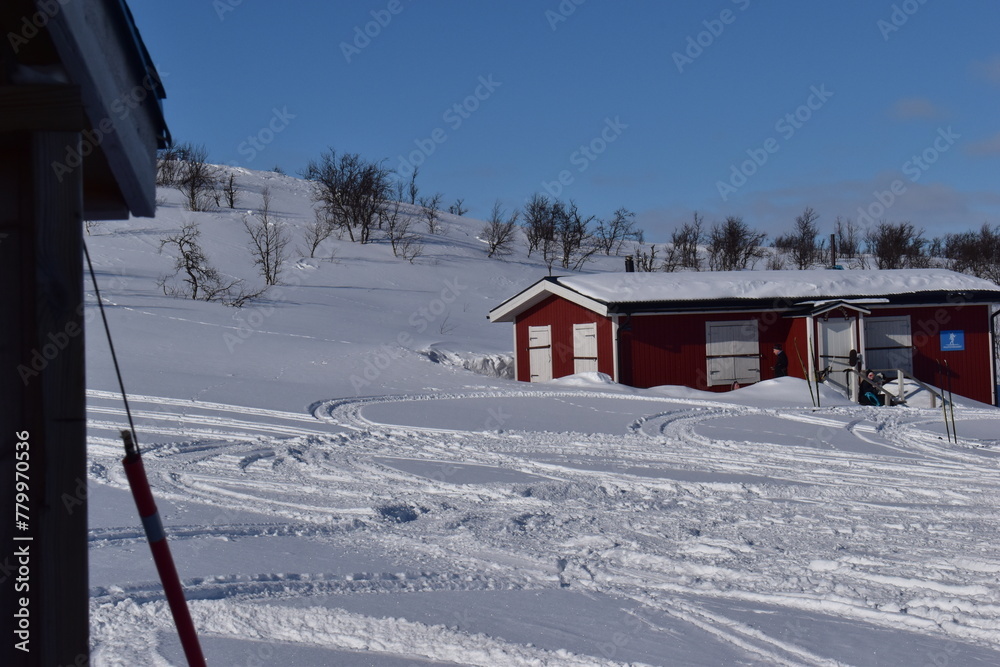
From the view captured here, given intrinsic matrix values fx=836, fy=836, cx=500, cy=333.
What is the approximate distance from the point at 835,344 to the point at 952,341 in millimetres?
4049

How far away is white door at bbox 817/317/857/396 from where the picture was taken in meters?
22.2

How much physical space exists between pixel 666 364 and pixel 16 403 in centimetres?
2165

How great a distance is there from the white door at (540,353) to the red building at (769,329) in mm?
592

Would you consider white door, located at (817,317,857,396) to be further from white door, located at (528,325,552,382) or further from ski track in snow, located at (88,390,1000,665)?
ski track in snow, located at (88,390,1000,665)

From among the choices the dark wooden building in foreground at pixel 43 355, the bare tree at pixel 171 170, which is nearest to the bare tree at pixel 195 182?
the bare tree at pixel 171 170

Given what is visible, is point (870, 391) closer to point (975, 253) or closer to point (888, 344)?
point (888, 344)

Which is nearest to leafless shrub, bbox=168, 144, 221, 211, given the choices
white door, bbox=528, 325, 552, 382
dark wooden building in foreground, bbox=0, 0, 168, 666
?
white door, bbox=528, 325, 552, 382

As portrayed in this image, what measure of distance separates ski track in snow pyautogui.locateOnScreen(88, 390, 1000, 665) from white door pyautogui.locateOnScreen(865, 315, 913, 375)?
9.45 m

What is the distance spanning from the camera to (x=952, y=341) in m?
23.7

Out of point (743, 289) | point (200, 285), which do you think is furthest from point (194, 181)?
point (743, 289)

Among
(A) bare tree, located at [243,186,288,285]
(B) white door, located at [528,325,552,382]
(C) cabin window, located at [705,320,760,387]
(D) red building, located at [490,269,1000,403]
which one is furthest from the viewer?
(A) bare tree, located at [243,186,288,285]

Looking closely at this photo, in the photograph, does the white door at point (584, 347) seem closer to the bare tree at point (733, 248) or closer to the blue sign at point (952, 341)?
the blue sign at point (952, 341)

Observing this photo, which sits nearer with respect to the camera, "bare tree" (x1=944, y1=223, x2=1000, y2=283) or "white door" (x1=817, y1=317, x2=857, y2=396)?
"white door" (x1=817, y1=317, x2=857, y2=396)

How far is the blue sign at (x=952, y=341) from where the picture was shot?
77.6ft
